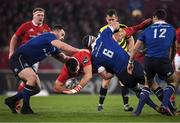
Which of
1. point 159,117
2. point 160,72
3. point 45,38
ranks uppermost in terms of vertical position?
point 45,38

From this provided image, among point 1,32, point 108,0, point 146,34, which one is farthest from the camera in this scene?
point 108,0

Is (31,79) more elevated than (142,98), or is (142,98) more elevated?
(31,79)

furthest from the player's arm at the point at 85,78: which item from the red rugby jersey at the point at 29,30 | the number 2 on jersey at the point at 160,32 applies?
the red rugby jersey at the point at 29,30

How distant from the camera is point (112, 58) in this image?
455 inches

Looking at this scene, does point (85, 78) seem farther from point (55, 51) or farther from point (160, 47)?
point (160, 47)

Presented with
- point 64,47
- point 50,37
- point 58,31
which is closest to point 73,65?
point 64,47

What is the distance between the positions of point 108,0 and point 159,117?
1693 cm

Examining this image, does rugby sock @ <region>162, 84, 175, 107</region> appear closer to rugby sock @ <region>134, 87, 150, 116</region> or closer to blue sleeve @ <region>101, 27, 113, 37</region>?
rugby sock @ <region>134, 87, 150, 116</region>

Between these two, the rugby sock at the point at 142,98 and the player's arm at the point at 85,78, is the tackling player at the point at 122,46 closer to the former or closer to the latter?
the player's arm at the point at 85,78

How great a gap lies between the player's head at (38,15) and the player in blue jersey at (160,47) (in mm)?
2814

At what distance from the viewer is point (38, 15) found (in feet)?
44.1

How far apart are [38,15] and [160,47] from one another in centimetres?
331

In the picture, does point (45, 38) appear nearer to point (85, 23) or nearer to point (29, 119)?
point (29, 119)

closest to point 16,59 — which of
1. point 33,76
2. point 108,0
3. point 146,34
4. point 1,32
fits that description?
point 33,76
